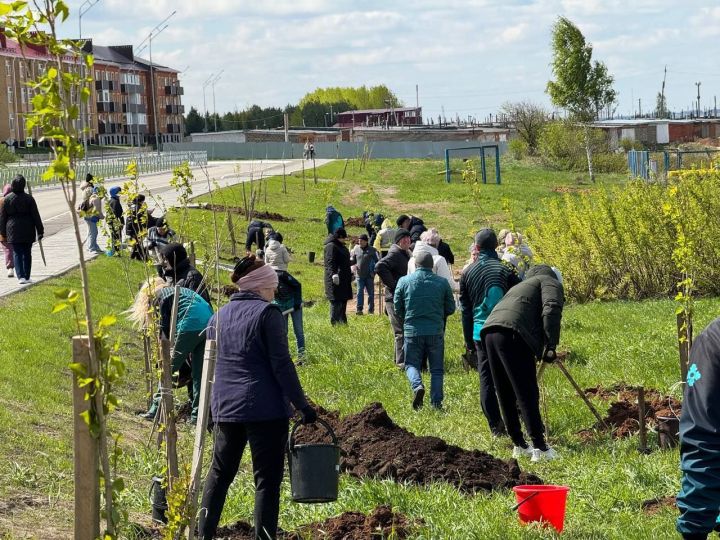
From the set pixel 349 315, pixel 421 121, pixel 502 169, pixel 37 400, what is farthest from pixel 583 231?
pixel 421 121

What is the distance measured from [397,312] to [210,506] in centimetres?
527

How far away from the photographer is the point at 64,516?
7461 millimetres

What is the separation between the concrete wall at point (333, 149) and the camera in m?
82.6

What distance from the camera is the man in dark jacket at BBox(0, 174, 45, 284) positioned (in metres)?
18.9

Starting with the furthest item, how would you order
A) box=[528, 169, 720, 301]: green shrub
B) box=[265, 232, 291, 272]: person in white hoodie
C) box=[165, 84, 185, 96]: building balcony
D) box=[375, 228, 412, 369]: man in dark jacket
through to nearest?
box=[165, 84, 185, 96]: building balcony < box=[528, 169, 720, 301]: green shrub < box=[265, 232, 291, 272]: person in white hoodie < box=[375, 228, 412, 369]: man in dark jacket

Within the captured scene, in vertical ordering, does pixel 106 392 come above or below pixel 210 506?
above

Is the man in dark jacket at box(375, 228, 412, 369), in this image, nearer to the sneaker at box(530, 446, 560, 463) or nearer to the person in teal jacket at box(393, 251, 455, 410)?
the person in teal jacket at box(393, 251, 455, 410)

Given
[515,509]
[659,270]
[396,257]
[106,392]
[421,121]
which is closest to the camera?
[106,392]

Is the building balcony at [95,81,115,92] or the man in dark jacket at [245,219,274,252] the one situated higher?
the building balcony at [95,81,115,92]

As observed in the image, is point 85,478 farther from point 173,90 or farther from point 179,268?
point 173,90

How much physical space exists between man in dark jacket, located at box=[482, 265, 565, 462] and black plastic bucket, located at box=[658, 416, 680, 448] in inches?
33.1

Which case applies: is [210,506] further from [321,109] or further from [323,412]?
[321,109]

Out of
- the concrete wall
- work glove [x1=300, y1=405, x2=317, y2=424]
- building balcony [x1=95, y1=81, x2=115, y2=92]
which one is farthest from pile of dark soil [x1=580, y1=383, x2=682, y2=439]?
building balcony [x1=95, y1=81, x2=115, y2=92]

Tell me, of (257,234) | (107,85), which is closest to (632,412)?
(257,234)
